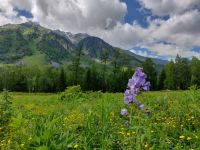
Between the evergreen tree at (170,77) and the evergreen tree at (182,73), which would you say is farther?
the evergreen tree at (182,73)

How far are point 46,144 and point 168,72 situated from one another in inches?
4125

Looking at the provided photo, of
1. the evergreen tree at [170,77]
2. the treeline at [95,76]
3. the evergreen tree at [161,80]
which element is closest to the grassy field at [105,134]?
the treeline at [95,76]

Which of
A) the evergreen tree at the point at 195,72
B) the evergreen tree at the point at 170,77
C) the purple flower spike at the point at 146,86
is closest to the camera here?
Answer: the purple flower spike at the point at 146,86

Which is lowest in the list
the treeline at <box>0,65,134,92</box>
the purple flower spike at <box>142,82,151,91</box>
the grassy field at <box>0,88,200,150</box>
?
the grassy field at <box>0,88,200,150</box>

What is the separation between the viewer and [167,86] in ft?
344

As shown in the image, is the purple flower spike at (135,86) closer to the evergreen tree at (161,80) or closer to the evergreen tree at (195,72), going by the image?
the evergreen tree at (195,72)

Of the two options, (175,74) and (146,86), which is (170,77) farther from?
(146,86)

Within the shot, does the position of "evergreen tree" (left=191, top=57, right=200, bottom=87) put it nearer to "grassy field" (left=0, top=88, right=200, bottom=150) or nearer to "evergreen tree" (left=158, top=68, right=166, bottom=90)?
"evergreen tree" (left=158, top=68, right=166, bottom=90)

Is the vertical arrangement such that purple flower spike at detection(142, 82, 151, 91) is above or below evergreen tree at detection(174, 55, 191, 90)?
below

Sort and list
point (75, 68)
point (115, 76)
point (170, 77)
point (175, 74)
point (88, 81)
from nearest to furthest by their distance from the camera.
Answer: point (88, 81) → point (75, 68) → point (115, 76) → point (170, 77) → point (175, 74)

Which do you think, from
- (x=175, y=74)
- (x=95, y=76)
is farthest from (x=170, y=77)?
(x=95, y=76)

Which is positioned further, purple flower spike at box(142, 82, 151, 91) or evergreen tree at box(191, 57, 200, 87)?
evergreen tree at box(191, 57, 200, 87)

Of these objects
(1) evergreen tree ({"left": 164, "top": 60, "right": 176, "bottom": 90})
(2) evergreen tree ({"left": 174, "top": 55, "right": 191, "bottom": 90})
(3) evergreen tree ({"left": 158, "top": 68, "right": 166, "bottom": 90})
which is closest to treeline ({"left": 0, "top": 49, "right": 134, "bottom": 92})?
(3) evergreen tree ({"left": 158, "top": 68, "right": 166, "bottom": 90})

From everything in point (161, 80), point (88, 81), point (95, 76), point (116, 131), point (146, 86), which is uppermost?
point (95, 76)
